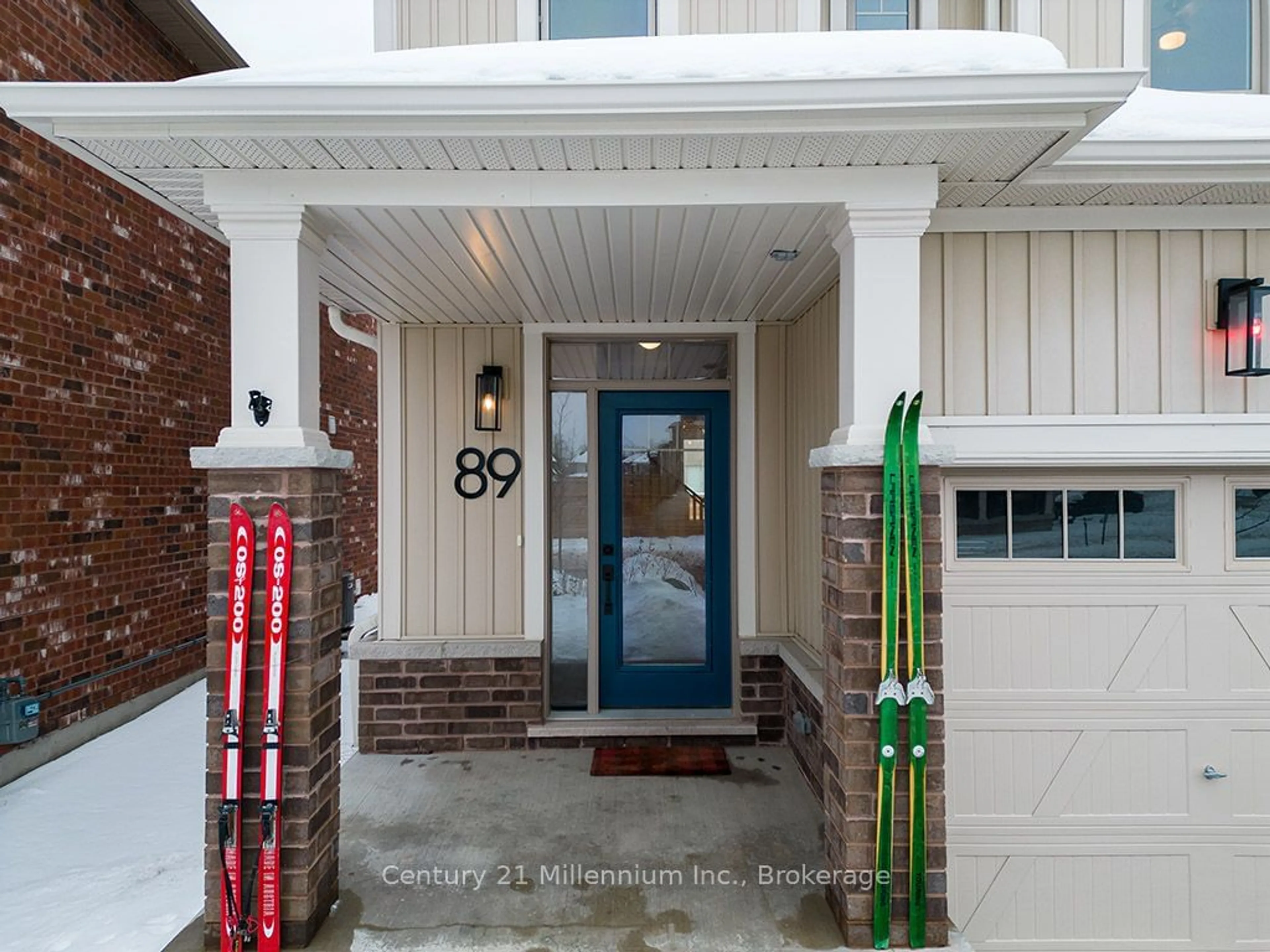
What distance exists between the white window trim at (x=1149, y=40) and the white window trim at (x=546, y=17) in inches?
56.4

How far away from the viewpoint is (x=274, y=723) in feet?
6.91

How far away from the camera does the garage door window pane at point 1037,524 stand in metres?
2.71

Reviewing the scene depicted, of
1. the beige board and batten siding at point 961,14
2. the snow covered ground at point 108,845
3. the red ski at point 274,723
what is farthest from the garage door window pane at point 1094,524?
the snow covered ground at point 108,845

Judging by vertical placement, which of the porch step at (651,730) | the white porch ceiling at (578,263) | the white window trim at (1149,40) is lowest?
the porch step at (651,730)

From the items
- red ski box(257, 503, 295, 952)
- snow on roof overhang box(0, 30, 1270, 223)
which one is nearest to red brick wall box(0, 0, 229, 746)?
snow on roof overhang box(0, 30, 1270, 223)

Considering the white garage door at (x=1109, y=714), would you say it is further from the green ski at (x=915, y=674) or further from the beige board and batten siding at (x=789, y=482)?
the beige board and batten siding at (x=789, y=482)

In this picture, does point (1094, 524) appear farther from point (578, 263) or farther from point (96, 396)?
point (96, 396)

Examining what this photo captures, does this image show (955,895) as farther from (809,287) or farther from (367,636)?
(367,636)

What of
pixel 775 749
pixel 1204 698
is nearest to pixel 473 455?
pixel 775 749

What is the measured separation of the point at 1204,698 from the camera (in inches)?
105

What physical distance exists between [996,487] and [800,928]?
1729 millimetres

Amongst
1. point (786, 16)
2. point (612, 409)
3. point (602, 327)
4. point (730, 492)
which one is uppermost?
point (786, 16)

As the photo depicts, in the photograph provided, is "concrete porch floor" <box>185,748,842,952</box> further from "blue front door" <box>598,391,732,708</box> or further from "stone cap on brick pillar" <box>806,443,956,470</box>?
"stone cap on brick pillar" <box>806,443,956,470</box>

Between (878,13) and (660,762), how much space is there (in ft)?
12.1
